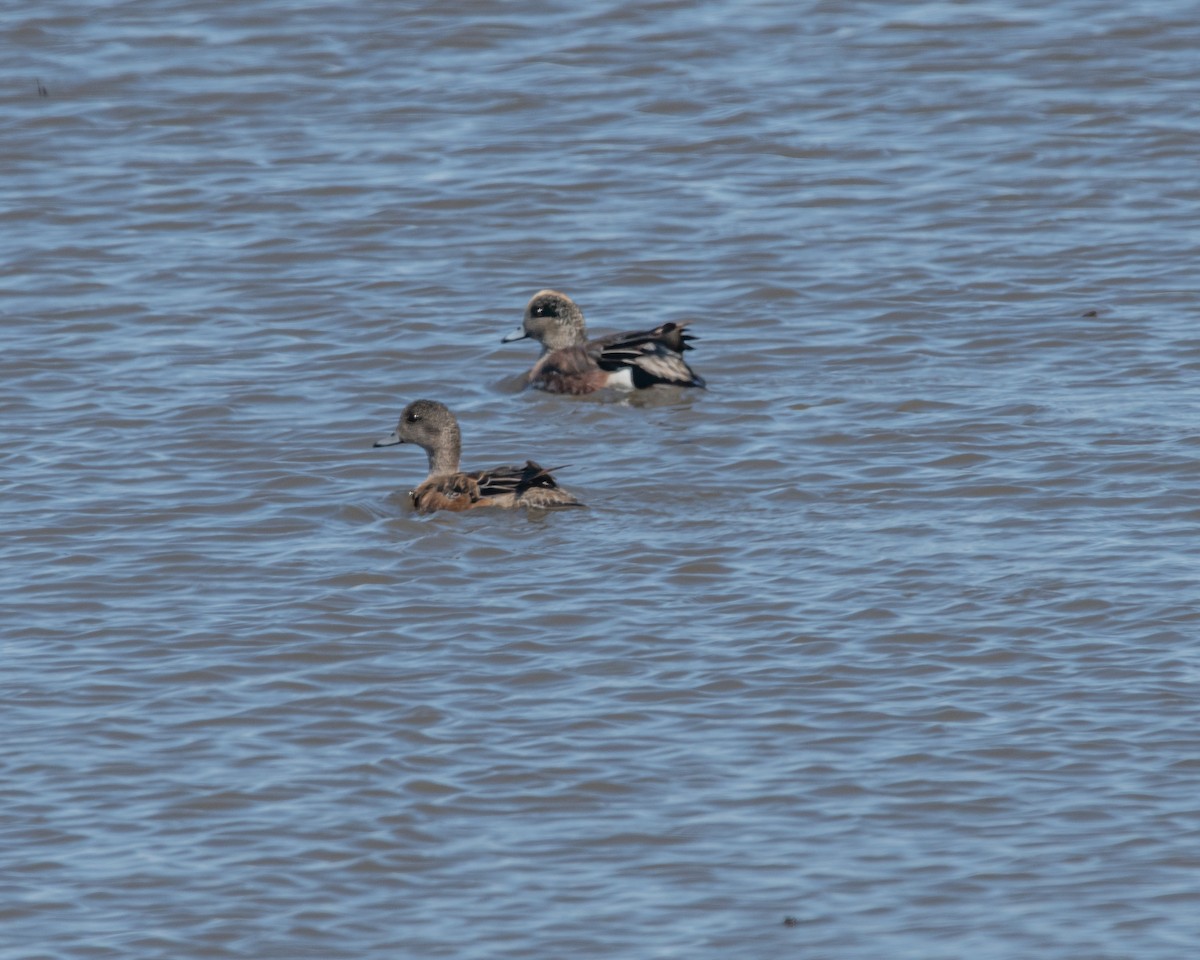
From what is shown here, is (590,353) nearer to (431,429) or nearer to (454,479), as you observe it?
(431,429)

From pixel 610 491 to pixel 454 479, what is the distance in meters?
0.81

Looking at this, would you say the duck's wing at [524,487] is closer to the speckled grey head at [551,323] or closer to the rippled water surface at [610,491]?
the rippled water surface at [610,491]

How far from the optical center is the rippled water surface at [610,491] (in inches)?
286

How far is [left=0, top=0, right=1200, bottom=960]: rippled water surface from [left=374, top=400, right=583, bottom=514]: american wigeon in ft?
0.73

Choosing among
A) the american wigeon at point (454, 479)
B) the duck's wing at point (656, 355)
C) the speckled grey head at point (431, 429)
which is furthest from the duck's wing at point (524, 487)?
the duck's wing at point (656, 355)

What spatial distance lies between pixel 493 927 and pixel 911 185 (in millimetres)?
10728

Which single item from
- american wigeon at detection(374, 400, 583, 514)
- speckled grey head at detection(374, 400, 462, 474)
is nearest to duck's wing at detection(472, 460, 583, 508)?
american wigeon at detection(374, 400, 583, 514)

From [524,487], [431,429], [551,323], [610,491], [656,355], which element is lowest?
[610,491]

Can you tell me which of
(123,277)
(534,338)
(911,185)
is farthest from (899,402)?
(123,277)

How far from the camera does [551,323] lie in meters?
13.7

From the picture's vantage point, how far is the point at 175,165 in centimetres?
1770

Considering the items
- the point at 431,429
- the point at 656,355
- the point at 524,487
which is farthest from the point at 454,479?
the point at 656,355

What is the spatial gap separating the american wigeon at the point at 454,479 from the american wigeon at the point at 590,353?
168cm

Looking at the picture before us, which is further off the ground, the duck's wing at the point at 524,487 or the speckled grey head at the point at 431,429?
the speckled grey head at the point at 431,429
